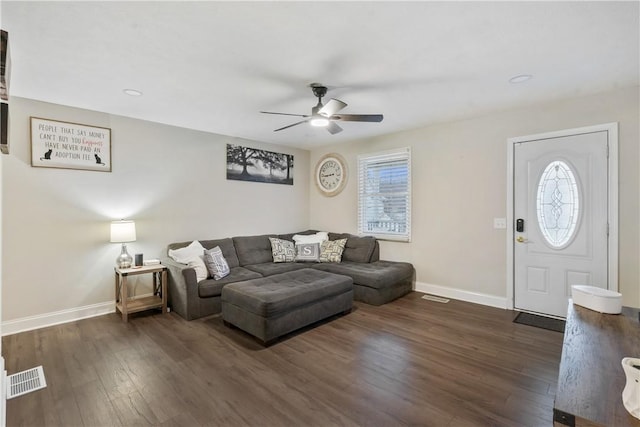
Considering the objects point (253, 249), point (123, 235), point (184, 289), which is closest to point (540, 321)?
point (253, 249)

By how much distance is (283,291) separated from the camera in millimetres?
3051

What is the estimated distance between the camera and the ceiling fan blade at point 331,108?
2713 millimetres

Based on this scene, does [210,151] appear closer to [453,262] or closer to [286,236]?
[286,236]

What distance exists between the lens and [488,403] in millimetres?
2004

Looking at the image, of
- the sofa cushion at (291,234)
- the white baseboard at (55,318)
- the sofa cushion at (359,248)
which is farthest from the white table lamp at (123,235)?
the sofa cushion at (359,248)

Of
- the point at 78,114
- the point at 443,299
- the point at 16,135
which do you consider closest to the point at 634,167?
the point at 443,299

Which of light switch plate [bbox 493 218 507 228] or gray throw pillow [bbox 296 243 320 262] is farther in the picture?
gray throw pillow [bbox 296 243 320 262]

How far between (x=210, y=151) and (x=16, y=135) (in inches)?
85.6

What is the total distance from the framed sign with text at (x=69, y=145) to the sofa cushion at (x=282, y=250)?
2559 millimetres

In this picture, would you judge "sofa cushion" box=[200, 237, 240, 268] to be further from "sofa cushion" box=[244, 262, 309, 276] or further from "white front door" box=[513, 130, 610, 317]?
"white front door" box=[513, 130, 610, 317]

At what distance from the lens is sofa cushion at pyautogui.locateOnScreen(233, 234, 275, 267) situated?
4703 mm

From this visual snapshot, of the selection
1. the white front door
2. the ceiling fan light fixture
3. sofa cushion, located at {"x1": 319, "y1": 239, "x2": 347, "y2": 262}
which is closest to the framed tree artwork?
sofa cushion, located at {"x1": 319, "y1": 239, "x2": 347, "y2": 262}

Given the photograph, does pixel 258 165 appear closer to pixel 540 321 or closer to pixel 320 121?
pixel 320 121

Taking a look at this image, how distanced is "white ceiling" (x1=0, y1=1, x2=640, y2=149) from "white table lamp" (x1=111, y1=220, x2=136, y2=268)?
1408 mm
